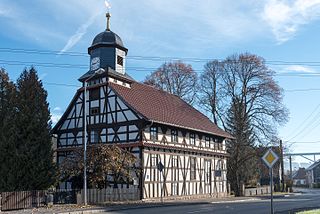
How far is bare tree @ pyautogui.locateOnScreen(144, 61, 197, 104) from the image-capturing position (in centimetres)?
5588

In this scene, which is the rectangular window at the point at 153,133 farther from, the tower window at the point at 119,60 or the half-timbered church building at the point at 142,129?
the tower window at the point at 119,60

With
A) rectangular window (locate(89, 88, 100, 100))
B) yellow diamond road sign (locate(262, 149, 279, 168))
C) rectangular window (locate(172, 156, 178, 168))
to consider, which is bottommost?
rectangular window (locate(172, 156, 178, 168))

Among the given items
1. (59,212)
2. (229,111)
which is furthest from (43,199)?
(229,111)

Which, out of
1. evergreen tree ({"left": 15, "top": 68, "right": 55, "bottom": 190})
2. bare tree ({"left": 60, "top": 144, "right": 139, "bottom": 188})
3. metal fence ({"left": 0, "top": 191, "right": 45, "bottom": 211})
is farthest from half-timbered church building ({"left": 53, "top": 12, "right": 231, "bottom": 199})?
metal fence ({"left": 0, "top": 191, "right": 45, "bottom": 211})

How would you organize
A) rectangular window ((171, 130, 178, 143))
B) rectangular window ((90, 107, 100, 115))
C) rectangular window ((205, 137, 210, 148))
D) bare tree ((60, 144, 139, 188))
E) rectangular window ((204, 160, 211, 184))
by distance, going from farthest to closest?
rectangular window ((205, 137, 210, 148)), rectangular window ((204, 160, 211, 184)), rectangular window ((90, 107, 100, 115)), rectangular window ((171, 130, 178, 143)), bare tree ((60, 144, 139, 188))

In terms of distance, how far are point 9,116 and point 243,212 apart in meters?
15.1

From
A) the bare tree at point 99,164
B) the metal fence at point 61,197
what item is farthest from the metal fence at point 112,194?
the bare tree at point 99,164

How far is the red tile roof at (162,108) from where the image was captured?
3559 centimetres

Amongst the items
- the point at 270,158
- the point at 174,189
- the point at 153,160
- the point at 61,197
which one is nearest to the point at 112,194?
the point at 61,197

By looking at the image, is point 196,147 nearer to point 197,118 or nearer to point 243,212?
point 197,118

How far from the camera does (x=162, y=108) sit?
39438mm

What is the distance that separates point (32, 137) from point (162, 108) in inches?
615

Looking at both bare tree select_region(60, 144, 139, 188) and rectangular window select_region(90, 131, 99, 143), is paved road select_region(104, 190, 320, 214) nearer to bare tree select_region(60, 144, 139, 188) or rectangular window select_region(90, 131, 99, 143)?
bare tree select_region(60, 144, 139, 188)

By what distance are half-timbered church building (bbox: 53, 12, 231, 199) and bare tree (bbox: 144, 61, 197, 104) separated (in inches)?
465
